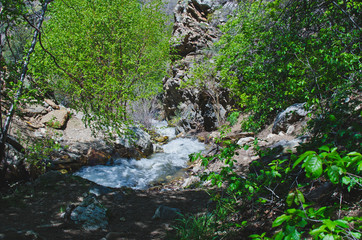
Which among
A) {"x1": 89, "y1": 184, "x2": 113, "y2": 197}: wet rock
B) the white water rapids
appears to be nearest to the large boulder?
the white water rapids

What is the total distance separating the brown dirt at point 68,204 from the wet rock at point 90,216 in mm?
94

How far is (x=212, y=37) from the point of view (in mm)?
15789

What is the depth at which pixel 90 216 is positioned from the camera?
3.17m

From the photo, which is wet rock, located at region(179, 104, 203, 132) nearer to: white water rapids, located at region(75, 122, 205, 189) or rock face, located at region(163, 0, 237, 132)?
rock face, located at region(163, 0, 237, 132)

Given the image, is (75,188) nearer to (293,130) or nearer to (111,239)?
(111,239)

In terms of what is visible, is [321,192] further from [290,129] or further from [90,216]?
[290,129]

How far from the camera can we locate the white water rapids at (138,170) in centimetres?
685

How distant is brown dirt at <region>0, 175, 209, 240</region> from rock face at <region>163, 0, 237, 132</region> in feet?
31.8

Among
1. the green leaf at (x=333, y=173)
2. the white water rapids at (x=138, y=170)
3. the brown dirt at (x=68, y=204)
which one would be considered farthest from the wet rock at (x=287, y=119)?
the green leaf at (x=333, y=173)

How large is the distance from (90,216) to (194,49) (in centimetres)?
1483

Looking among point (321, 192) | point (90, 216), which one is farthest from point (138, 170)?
point (321, 192)

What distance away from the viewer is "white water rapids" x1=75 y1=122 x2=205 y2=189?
6852 millimetres

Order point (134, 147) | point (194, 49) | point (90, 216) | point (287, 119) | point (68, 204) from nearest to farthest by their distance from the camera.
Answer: point (90, 216)
point (68, 204)
point (287, 119)
point (134, 147)
point (194, 49)

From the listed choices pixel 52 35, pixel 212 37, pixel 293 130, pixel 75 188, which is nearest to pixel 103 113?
pixel 75 188
